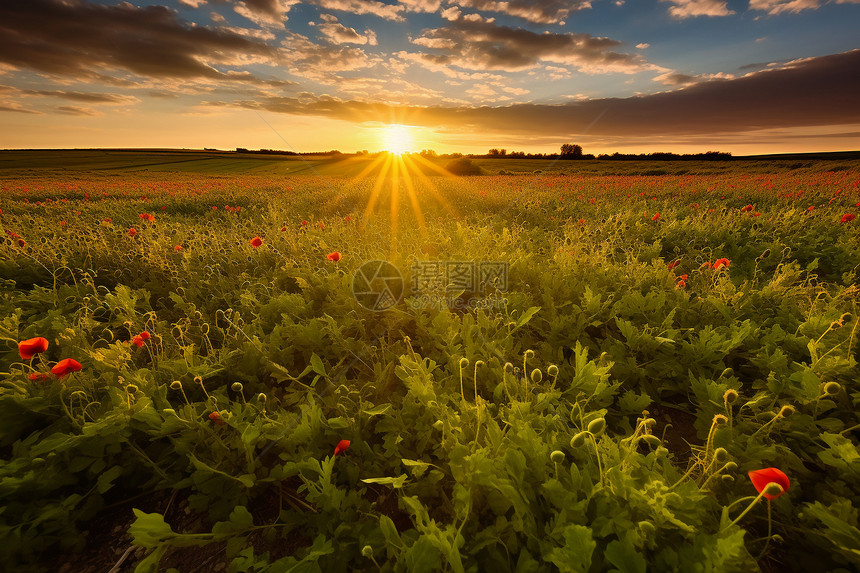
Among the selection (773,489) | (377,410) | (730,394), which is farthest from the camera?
(377,410)

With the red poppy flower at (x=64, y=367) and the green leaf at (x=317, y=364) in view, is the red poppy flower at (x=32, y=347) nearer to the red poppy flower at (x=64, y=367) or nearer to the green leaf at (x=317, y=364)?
the red poppy flower at (x=64, y=367)

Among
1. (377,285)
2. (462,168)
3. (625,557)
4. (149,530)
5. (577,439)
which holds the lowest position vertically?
(149,530)

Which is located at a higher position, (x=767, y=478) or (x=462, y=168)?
(x=462, y=168)

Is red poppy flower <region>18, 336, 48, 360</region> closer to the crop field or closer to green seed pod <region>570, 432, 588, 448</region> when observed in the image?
the crop field

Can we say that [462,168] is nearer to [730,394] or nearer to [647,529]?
[730,394]

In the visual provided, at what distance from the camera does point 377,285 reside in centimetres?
361

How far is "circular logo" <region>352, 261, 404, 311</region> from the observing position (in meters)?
3.41

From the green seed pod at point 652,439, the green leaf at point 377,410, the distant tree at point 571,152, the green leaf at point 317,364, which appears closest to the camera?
the green seed pod at point 652,439

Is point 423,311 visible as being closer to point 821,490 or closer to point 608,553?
point 608,553

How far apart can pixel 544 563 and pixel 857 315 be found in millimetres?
2944

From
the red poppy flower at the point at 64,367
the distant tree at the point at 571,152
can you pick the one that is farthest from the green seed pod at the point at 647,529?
the distant tree at the point at 571,152

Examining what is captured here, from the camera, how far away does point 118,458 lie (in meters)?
1.97

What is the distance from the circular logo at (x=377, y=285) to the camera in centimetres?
341

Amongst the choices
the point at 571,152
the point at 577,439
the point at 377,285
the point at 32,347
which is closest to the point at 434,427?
the point at 577,439
